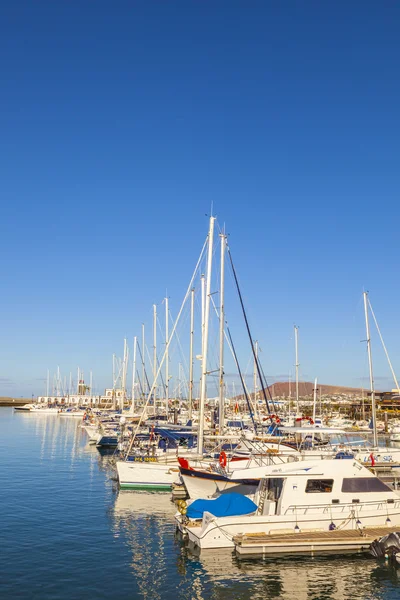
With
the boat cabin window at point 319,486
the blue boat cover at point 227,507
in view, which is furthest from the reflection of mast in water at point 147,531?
the boat cabin window at point 319,486

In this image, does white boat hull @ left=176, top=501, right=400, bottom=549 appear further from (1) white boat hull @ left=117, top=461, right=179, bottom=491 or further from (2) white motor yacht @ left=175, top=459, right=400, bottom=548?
(1) white boat hull @ left=117, top=461, right=179, bottom=491

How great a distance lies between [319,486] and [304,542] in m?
2.87

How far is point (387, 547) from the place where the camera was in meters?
21.9

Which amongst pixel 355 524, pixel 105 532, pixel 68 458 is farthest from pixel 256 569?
pixel 68 458

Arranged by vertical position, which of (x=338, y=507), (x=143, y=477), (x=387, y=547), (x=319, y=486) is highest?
(x=319, y=486)

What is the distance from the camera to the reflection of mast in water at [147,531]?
19.5 m

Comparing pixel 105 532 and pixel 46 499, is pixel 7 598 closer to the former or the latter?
pixel 105 532

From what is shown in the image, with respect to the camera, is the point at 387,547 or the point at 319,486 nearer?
the point at 387,547

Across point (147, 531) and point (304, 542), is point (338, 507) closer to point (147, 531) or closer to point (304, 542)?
point (304, 542)

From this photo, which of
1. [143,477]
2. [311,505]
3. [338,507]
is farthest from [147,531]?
[143,477]

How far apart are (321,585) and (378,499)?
21.2 ft

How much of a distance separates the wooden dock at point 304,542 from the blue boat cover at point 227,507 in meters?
1.24

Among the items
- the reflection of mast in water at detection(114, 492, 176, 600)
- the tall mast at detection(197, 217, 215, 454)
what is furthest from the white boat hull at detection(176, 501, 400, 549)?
the tall mast at detection(197, 217, 215, 454)

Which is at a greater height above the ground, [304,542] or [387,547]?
[304,542]
